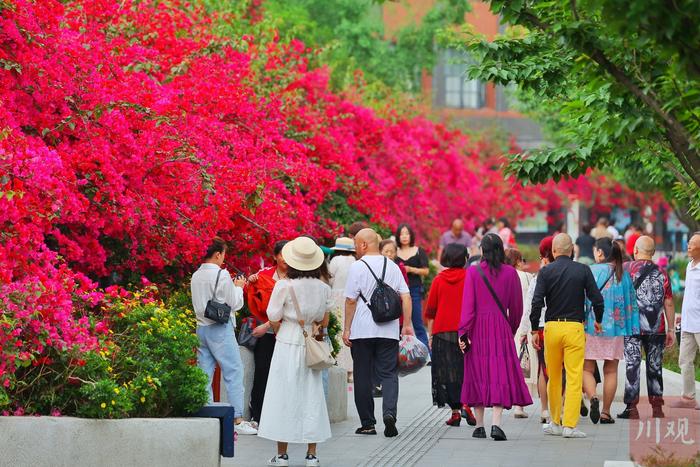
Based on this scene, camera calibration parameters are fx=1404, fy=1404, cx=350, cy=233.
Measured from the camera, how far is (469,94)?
63.0 metres

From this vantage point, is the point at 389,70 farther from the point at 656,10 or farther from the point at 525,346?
the point at 656,10

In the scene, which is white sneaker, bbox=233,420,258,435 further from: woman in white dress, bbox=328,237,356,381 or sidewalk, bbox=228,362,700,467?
woman in white dress, bbox=328,237,356,381

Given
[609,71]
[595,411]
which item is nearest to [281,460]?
[595,411]

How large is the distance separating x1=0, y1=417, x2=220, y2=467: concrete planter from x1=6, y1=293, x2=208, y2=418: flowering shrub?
145mm

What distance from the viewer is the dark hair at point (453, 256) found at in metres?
12.5

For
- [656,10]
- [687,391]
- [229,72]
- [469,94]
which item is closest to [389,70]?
[469,94]

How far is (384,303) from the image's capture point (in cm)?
1194

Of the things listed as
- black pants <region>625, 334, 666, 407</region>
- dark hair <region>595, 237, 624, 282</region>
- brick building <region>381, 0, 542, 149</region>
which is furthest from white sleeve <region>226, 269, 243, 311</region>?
brick building <region>381, 0, 542, 149</region>

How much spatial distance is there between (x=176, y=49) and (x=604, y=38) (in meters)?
8.10

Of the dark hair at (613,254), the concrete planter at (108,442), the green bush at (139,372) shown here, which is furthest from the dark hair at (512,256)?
the concrete planter at (108,442)

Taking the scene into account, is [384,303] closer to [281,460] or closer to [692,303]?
[281,460]

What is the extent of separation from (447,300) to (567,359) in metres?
1.29

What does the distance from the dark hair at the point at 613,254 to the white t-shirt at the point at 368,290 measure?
6.73ft

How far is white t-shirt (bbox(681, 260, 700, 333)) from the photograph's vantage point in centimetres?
1307
